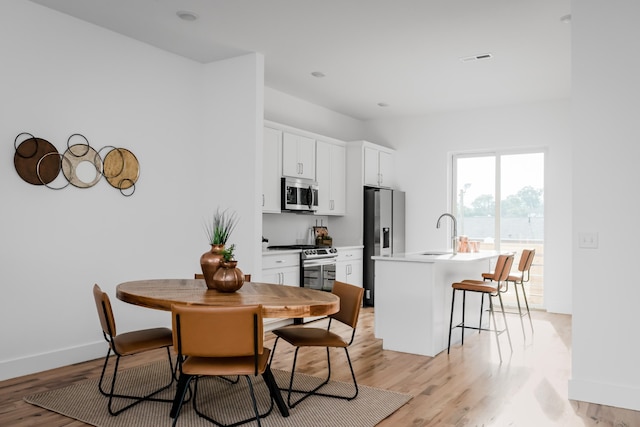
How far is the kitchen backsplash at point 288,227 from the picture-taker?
648 centimetres

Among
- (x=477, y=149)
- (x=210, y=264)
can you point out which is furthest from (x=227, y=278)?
(x=477, y=149)

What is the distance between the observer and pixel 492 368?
13.8 ft

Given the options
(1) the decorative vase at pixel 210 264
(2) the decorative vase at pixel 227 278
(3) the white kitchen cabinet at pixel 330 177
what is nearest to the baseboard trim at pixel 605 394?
(2) the decorative vase at pixel 227 278

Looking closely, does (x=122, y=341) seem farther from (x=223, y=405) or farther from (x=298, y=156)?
(x=298, y=156)

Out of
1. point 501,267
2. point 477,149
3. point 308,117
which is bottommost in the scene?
point 501,267

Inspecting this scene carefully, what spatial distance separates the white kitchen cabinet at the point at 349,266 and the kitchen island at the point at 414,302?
182 centimetres

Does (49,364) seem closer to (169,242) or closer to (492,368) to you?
(169,242)

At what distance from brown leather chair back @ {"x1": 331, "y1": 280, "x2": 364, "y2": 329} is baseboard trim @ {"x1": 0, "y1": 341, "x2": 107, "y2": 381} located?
2288 millimetres

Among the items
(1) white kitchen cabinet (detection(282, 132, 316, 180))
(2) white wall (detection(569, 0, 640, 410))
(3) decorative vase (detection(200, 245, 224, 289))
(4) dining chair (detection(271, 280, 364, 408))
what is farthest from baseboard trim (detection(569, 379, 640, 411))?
(1) white kitchen cabinet (detection(282, 132, 316, 180))

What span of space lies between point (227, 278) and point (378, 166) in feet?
16.2

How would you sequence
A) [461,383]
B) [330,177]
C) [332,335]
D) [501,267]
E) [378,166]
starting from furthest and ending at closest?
[378,166] < [330,177] < [501,267] < [461,383] < [332,335]

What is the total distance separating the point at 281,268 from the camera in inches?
224

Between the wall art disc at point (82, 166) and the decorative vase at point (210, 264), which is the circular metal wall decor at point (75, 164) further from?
the decorative vase at point (210, 264)

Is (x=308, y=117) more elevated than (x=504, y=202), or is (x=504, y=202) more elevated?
(x=308, y=117)
